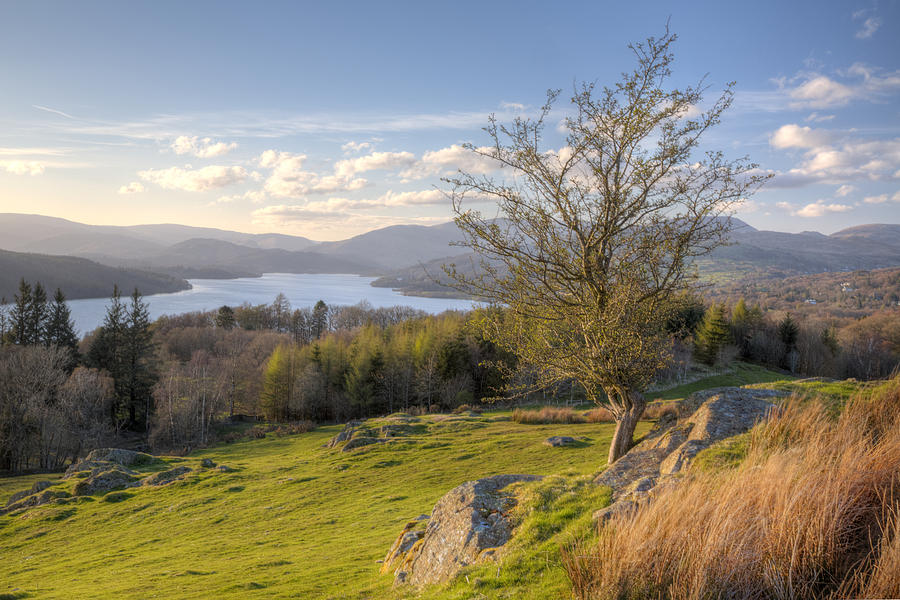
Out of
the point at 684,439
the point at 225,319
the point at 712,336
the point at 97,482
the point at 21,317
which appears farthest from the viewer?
the point at 225,319

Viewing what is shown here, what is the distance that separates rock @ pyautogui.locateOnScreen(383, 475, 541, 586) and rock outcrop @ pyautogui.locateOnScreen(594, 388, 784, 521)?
2.03m

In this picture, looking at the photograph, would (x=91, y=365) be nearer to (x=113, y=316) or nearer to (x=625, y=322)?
(x=113, y=316)

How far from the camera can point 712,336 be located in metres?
64.9

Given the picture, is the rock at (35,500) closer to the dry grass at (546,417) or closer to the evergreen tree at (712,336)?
the dry grass at (546,417)

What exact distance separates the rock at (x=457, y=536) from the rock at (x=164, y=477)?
23.1m

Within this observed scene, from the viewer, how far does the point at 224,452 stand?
1559 inches

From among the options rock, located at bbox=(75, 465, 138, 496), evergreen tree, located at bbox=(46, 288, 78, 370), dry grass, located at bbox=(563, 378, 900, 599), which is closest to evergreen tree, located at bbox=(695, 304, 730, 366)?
rock, located at bbox=(75, 465, 138, 496)

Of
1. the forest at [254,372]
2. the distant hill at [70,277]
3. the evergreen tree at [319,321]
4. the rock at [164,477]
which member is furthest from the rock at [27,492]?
the distant hill at [70,277]

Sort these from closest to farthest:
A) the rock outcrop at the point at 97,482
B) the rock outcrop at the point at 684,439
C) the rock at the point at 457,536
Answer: the rock at the point at 457,536 → the rock outcrop at the point at 684,439 → the rock outcrop at the point at 97,482

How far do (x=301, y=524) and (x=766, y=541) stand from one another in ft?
55.9

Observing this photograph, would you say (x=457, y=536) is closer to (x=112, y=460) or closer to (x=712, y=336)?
(x=112, y=460)

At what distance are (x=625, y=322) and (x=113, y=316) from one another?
6777 cm

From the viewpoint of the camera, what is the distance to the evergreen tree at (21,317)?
201 feet

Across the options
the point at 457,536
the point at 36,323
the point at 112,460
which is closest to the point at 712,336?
the point at 457,536
